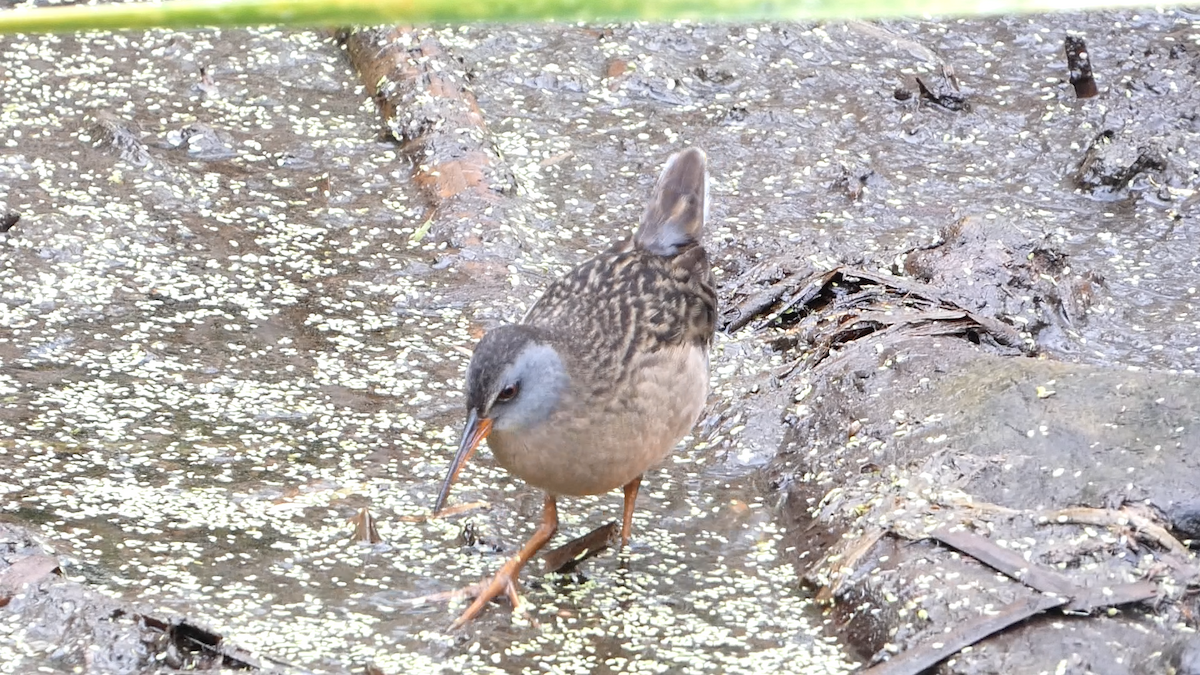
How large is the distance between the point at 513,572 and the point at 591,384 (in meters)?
0.53

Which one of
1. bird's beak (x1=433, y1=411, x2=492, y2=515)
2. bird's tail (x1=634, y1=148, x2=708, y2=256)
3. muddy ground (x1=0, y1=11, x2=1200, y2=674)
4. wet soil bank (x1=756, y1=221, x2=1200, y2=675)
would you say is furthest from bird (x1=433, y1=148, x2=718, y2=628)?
wet soil bank (x1=756, y1=221, x2=1200, y2=675)

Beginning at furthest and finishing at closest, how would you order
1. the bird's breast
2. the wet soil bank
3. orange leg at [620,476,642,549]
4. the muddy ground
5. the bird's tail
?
the bird's tail < orange leg at [620,476,642,549] < the bird's breast < the muddy ground < the wet soil bank

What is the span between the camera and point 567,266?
5.28 meters

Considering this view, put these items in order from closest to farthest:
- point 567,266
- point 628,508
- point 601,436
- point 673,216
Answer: point 601,436
point 628,508
point 673,216
point 567,266

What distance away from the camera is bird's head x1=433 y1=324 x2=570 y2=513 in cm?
330

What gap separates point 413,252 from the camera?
5258mm

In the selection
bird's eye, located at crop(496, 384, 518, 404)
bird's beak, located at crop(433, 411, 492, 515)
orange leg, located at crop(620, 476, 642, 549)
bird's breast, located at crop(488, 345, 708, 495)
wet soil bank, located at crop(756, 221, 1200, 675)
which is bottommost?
wet soil bank, located at crop(756, 221, 1200, 675)

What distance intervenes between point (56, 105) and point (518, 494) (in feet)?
11.1

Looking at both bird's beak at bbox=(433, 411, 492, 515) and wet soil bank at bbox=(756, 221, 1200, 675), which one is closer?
wet soil bank at bbox=(756, 221, 1200, 675)

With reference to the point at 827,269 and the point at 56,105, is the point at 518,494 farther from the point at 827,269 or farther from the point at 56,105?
the point at 56,105

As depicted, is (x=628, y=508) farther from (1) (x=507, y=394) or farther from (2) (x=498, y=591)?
(1) (x=507, y=394)

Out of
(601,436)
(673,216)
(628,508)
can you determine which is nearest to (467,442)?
(601,436)

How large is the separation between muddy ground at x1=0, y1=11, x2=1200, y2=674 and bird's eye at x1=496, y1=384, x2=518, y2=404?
56cm

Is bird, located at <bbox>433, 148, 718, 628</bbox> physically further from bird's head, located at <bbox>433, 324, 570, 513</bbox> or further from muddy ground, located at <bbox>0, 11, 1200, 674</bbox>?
muddy ground, located at <bbox>0, 11, 1200, 674</bbox>
